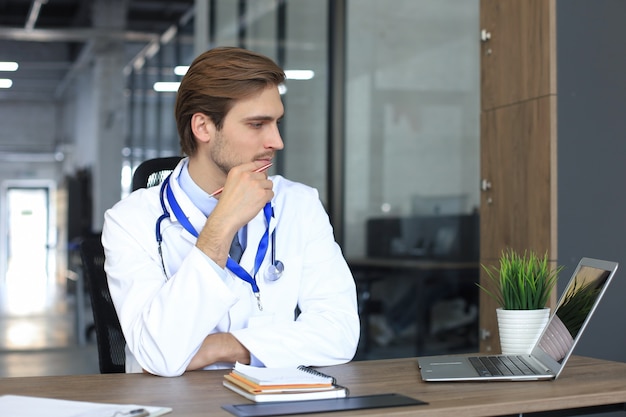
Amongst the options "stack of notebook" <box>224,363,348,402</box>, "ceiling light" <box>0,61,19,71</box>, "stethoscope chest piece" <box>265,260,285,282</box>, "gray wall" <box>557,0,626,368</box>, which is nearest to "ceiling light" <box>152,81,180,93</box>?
"ceiling light" <box>0,61,19,71</box>

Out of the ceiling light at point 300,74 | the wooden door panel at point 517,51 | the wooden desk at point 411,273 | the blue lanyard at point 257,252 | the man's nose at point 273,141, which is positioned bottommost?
the wooden desk at point 411,273

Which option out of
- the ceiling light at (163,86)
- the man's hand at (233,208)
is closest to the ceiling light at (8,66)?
the ceiling light at (163,86)

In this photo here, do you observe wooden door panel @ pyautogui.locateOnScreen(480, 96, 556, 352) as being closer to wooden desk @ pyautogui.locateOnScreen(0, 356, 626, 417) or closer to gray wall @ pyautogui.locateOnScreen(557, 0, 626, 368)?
gray wall @ pyautogui.locateOnScreen(557, 0, 626, 368)

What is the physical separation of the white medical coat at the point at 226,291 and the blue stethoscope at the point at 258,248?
19 millimetres

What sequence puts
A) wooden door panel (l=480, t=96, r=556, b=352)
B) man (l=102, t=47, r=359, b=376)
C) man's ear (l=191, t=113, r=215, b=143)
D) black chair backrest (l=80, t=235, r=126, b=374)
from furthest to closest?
1. wooden door panel (l=480, t=96, r=556, b=352)
2. black chair backrest (l=80, t=235, r=126, b=374)
3. man's ear (l=191, t=113, r=215, b=143)
4. man (l=102, t=47, r=359, b=376)

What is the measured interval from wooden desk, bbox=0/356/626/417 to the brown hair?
71 centimetres

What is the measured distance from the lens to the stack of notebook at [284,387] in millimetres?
1527

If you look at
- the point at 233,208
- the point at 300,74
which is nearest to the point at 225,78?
the point at 233,208

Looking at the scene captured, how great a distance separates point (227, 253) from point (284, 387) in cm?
49

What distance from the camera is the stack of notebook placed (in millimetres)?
1527

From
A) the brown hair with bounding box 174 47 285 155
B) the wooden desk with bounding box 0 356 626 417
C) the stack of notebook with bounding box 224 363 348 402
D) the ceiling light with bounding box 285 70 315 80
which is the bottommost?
the wooden desk with bounding box 0 356 626 417

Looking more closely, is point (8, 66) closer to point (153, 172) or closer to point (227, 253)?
point (153, 172)

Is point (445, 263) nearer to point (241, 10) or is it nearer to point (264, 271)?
point (241, 10)

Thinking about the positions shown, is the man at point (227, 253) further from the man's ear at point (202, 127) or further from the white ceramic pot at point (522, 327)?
the white ceramic pot at point (522, 327)
